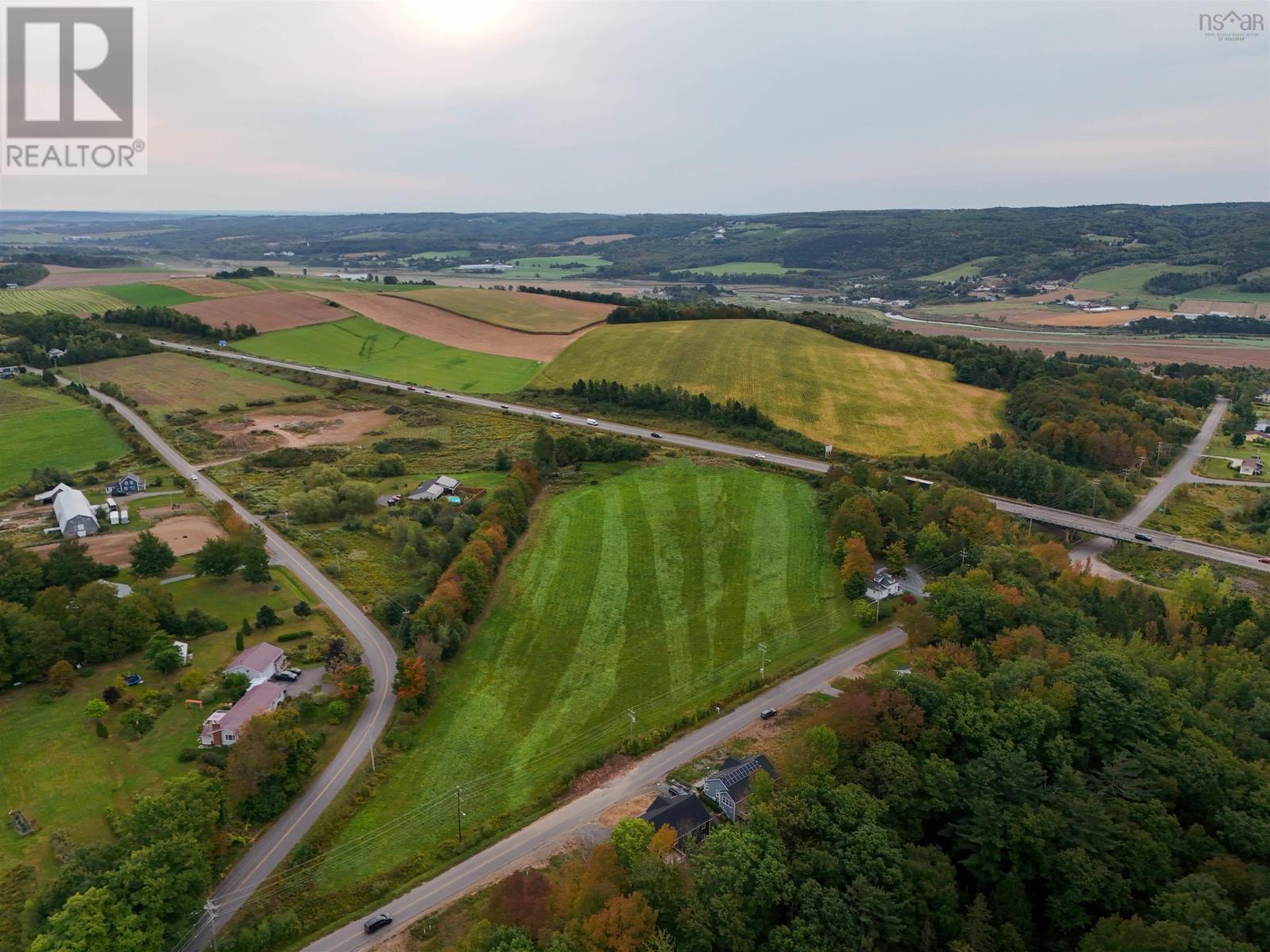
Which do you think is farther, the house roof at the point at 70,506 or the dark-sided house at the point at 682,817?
the house roof at the point at 70,506

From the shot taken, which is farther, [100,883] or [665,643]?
[665,643]

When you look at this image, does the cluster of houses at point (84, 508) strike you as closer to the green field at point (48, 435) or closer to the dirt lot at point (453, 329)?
the green field at point (48, 435)

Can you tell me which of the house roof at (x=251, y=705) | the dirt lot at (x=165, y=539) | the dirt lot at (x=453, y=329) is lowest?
the house roof at (x=251, y=705)

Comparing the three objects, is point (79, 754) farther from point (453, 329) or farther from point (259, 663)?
point (453, 329)

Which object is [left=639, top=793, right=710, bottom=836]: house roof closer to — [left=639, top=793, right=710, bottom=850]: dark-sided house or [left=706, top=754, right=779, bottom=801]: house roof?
[left=639, top=793, right=710, bottom=850]: dark-sided house

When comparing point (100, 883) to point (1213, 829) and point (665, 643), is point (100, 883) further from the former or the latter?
point (1213, 829)

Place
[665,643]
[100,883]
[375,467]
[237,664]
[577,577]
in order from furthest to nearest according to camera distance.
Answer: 1. [375,467]
2. [577,577]
3. [665,643]
4. [237,664]
5. [100,883]

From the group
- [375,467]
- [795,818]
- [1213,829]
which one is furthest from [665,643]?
[375,467]

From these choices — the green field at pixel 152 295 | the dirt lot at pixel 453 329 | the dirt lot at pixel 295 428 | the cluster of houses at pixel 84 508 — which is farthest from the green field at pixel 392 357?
the cluster of houses at pixel 84 508
